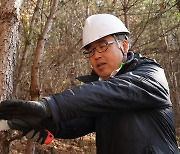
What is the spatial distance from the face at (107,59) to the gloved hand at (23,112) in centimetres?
63

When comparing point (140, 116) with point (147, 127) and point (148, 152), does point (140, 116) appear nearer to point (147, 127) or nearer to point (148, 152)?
point (147, 127)

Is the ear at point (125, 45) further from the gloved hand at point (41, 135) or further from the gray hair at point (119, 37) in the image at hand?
the gloved hand at point (41, 135)

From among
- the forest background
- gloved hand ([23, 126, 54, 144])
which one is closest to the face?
gloved hand ([23, 126, 54, 144])

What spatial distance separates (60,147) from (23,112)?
698cm

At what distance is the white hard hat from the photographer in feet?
Result: 6.08

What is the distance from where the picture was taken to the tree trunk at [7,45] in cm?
243

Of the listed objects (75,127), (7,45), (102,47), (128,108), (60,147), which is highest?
(7,45)

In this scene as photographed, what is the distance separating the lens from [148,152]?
1.56 meters

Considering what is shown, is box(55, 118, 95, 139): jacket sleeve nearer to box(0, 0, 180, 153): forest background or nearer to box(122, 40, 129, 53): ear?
box(122, 40, 129, 53): ear

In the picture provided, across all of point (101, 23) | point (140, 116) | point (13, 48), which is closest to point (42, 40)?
point (13, 48)

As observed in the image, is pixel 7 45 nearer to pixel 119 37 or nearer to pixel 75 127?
pixel 75 127

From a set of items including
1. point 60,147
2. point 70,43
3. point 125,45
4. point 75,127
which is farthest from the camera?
point 60,147

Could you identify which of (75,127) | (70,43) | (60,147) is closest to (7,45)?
(75,127)

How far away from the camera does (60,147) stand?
26.4 ft
